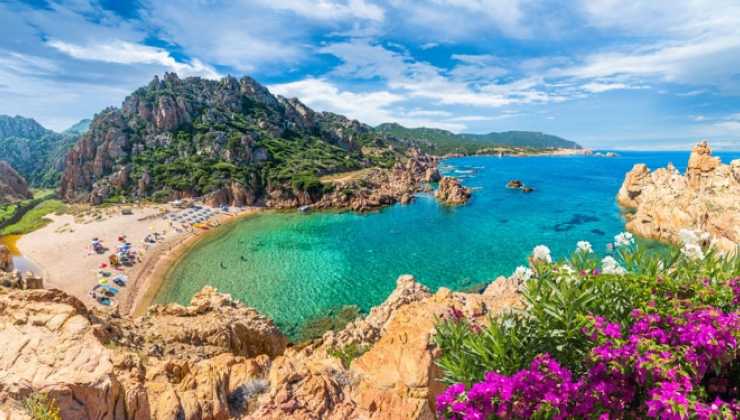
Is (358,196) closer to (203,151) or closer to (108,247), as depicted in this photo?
(108,247)

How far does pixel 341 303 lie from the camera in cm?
2811

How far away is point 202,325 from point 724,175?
62.5 metres

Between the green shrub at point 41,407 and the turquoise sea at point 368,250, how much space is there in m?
19.5

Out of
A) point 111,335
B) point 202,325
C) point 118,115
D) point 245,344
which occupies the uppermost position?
point 118,115

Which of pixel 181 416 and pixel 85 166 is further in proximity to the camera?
pixel 85 166

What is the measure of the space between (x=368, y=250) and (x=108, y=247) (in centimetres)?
3324

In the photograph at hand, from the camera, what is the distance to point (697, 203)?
4175cm

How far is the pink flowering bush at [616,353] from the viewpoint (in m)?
3.83

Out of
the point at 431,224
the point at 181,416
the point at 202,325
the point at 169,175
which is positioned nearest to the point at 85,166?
the point at 169,175

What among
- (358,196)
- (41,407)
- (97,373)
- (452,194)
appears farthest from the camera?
(452,194)

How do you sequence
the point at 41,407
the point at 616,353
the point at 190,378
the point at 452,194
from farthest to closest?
1. the point at 452,194
2. the point at 190,378
3. the point at 41,407
4. the point at 616,353

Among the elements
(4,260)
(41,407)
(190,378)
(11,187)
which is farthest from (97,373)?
(11,187)

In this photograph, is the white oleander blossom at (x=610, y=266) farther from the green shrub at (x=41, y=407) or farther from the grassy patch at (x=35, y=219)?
the grassy patch at (x=35, y=219)

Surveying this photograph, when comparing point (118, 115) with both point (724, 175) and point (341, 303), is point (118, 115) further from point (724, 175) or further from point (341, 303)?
point (724, 175)
